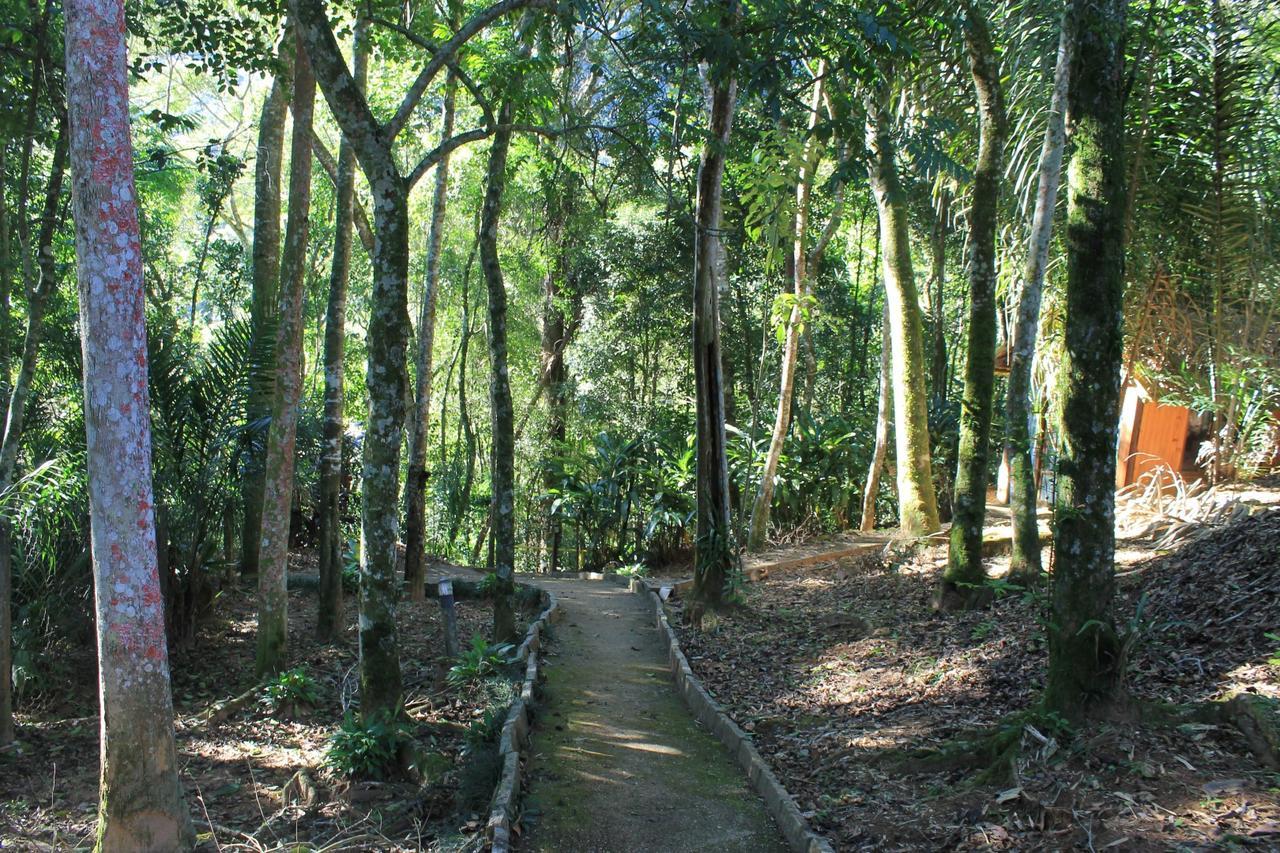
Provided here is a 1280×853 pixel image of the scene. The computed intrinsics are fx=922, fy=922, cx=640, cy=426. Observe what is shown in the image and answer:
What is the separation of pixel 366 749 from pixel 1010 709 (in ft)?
13.6

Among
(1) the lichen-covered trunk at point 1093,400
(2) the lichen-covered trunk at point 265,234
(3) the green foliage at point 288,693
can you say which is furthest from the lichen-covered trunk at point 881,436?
(3) the green foliage at point 288,693

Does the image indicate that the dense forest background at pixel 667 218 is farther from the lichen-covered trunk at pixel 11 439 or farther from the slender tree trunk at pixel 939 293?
the slender tree trunk at pixel 939 293

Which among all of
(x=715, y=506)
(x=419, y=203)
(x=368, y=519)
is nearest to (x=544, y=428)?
(x=419, y=203)

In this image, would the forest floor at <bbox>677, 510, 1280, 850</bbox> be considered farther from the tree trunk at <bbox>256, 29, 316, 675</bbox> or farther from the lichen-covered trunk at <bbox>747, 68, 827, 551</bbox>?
the lichen-covered trunk at <bbox>747, 68, 827, 551</bbox>

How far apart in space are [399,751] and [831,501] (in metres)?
11.4

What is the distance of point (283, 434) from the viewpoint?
324 inches

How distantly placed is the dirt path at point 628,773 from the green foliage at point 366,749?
0.95m

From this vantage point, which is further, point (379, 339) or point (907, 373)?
point (907, 373)

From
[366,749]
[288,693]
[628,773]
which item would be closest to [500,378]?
[288,693]

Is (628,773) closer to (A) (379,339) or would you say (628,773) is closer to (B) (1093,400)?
(A) (379,339)

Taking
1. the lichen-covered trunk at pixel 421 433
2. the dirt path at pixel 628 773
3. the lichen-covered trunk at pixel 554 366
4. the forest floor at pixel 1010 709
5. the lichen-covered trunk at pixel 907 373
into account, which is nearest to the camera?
the forest floor at pixel 1010 709

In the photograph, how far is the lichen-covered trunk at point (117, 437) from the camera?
164 inches

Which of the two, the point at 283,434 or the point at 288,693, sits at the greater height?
the point at 283,434

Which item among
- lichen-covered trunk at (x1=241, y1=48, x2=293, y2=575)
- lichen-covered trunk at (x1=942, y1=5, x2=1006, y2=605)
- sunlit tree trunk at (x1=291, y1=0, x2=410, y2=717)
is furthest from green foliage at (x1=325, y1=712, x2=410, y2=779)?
lichen-covered trunk at (x1=942, y1=5, x2=1006, y2=605)
